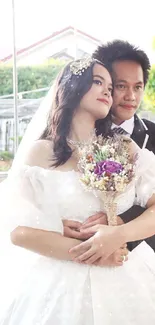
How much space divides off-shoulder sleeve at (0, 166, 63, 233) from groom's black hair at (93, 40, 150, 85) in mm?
379

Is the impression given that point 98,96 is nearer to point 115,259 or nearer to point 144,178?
point 144,178

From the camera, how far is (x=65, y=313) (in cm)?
119

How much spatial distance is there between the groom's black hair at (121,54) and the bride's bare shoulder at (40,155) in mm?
308

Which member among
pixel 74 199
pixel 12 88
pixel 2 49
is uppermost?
pixel 2 49

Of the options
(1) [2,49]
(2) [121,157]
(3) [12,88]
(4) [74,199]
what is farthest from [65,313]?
(1) [2,49]

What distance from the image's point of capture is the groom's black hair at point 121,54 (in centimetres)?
140

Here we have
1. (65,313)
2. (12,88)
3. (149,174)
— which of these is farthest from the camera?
(12,88)

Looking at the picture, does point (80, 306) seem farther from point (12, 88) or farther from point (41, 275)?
point (12, 88)

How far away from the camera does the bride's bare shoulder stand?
4.13 ft

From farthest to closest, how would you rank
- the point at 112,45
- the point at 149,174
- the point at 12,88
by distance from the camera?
the point at 12,88 → the point at 112,45 → the point at 149,174

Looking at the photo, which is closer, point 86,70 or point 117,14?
point 86,70

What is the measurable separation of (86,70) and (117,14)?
32cm

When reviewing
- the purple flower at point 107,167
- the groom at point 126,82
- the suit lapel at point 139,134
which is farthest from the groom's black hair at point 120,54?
the purple flower at point 107,167

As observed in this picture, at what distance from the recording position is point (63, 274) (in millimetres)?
1230
